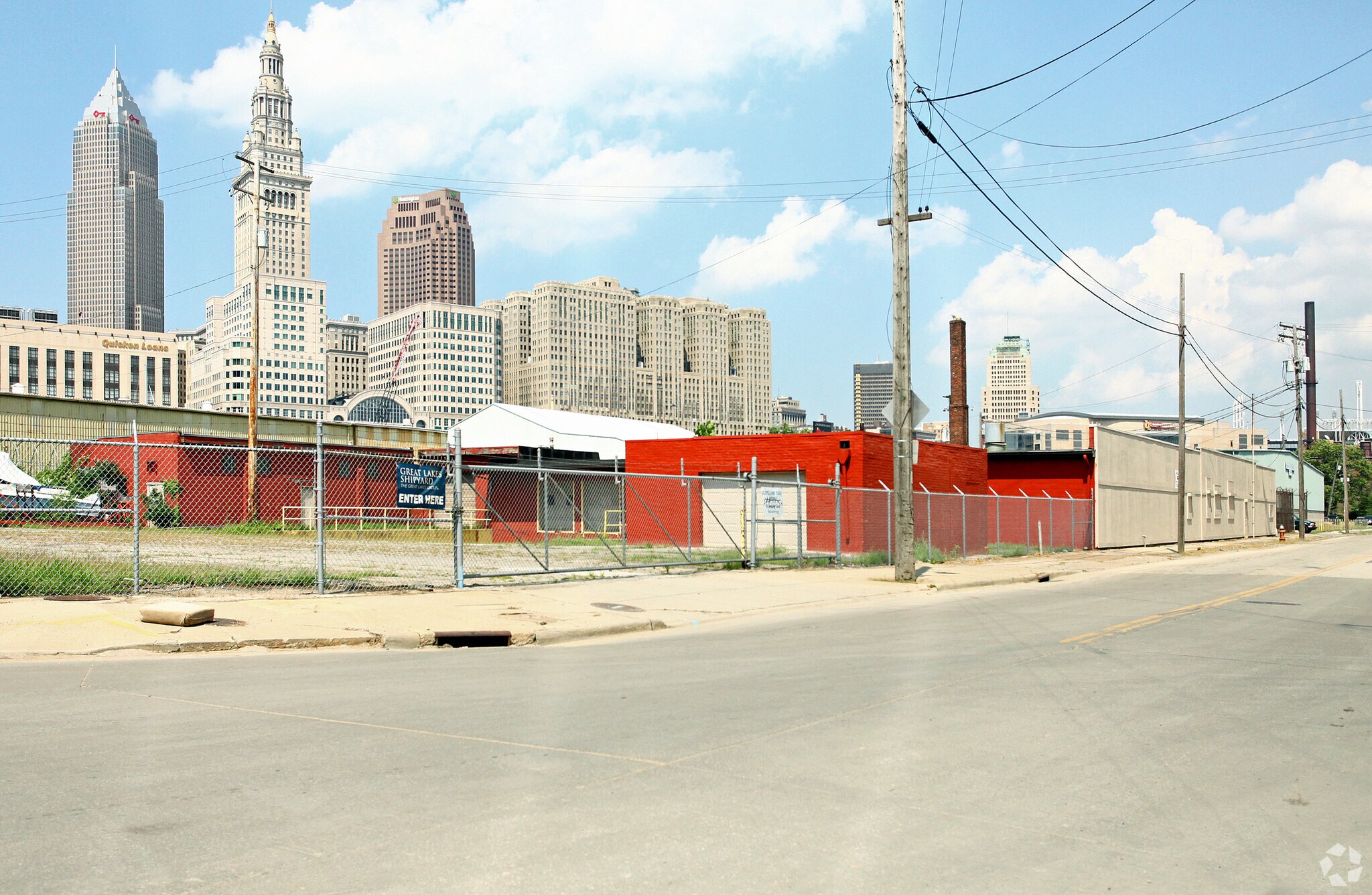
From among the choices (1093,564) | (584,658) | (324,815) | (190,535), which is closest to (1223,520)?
(1093,564)

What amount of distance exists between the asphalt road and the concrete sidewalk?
889 mm

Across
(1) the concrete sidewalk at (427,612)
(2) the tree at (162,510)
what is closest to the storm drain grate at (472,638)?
(1) the concrete sidewalk at (427,612)

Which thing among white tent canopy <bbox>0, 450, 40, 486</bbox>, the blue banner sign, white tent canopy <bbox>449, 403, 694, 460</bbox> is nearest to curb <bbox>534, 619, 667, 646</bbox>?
the blue banner sign

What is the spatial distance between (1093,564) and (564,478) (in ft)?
80.5

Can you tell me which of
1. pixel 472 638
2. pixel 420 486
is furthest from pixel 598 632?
pixel 420 486

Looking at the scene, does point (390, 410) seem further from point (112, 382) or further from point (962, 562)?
point (962, 562)

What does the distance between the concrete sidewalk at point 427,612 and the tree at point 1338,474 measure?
130293 millimetres

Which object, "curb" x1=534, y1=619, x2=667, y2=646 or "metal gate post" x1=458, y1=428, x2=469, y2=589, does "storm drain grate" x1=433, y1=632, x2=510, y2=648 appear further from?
"metal gate post" x1=458, y1=428, x2=469, y2=589

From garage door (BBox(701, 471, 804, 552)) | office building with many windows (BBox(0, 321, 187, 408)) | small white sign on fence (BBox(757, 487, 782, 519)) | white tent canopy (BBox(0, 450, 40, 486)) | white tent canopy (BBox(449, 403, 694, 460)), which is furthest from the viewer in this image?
office building with many windows (BBox(0, 321, 187, 408))

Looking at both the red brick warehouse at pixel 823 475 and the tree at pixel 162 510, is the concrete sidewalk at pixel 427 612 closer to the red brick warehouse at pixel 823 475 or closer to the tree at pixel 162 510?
the tree at pixel 162 510

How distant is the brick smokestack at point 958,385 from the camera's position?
54.6 meters

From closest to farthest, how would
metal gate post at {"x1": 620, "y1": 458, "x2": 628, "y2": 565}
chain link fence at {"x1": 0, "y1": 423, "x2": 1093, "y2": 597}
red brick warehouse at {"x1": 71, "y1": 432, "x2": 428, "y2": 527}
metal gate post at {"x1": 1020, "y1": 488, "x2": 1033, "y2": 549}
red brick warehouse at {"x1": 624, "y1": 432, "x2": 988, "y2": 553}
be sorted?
1. chain link fence at {"x1": 0, "y1": 423, "x2": 1093, "y2": 597}
2. metal gate post at {"x1": 620, "y1": 458, "x2": 628, "y2": 565}
3. red brick warehouse at {"x1": 624, "y1": 432, "x2": 988, "y2": 553}
4. metal gate post at {"x1": 1020, "y1": 488, "x2": 1033, "y2": 549}
5. red brick warehouse at {"x1": 71, "y1": 432, "x2": 428, "y2": 527}

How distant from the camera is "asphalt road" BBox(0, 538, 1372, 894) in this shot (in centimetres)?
447

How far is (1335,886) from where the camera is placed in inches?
174
